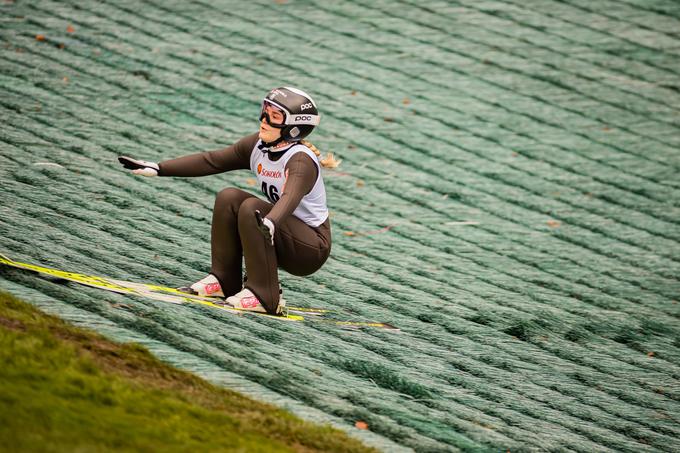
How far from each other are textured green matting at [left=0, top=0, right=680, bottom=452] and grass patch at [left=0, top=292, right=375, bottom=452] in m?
0.27

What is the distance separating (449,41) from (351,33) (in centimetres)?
113

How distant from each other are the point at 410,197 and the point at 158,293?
3380 mm

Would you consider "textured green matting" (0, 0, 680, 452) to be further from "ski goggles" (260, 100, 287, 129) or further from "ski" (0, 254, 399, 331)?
"ski goggles" (260, 100, 287, 129)

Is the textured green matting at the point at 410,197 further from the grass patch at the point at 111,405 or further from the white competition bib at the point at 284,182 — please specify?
the white competition bib at the point at 284,182

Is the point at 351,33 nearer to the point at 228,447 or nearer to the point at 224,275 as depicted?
the point at 224,275

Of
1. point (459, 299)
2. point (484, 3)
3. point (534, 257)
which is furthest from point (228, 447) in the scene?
point (484, 3)

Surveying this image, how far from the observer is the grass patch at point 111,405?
142 inches

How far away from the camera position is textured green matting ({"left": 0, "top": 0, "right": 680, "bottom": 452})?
5262 millimetres

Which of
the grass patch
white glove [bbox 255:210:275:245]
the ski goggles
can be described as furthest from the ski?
the ski goggles

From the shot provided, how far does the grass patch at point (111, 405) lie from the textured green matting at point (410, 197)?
272 mm

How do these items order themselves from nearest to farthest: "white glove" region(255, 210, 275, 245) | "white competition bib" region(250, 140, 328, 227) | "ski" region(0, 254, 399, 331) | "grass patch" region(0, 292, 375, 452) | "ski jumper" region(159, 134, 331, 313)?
"grass patch" region(0, 292, 375, 452) < "white glove" region(255, 210, 275, 245) < "ski" region(0, 254, 399, 331) < "ski jumper" region(159, 134, 331, 313) < "white competition bib" region(250, 140, 328, 227)

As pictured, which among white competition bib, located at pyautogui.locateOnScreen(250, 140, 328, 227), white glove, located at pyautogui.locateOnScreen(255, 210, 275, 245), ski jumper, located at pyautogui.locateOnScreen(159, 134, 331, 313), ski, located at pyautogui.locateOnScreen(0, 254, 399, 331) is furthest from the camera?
white competition bib, located at pyautogui.locateOnScreen(250, 140, 328, 227)

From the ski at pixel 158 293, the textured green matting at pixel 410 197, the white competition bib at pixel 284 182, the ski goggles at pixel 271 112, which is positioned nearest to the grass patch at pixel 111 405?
the textured green matting at pixel 410 197

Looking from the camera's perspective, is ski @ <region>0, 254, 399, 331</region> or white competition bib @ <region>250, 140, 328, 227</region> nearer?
ski @ <region>0, 254, 399, 331</region>
